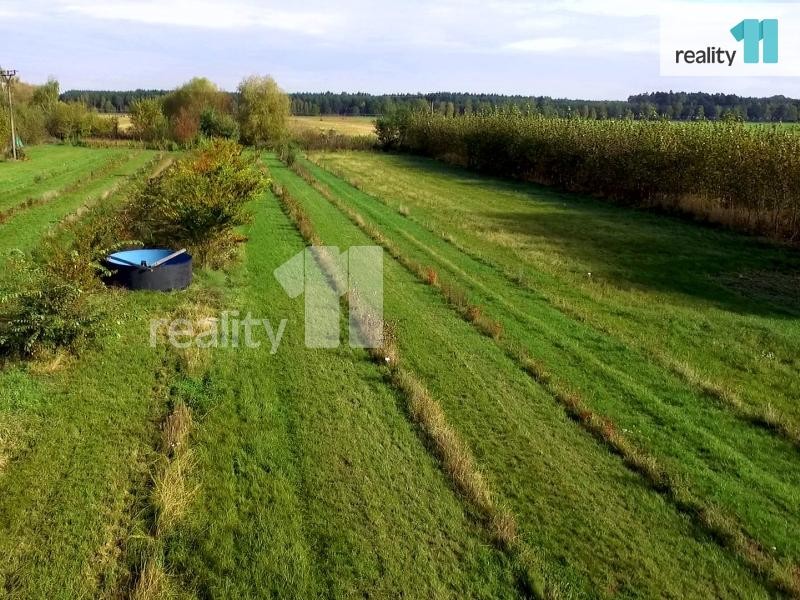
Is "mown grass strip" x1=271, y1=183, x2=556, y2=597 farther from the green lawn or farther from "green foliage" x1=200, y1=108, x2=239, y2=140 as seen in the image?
"green foliage" x1=200, y1=108, x2=239, y2=140

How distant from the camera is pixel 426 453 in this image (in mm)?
5957

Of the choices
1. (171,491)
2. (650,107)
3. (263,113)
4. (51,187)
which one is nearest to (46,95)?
(263,113)

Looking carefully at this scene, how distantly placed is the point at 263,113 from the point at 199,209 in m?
49.0

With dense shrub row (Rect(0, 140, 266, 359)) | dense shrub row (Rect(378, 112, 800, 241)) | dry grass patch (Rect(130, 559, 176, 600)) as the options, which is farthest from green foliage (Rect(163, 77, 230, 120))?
dry grass patch (Rect(130, 559, 176, 600))

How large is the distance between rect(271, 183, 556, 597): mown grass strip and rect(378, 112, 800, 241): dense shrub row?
1459 cm

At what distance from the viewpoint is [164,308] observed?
9.73 m

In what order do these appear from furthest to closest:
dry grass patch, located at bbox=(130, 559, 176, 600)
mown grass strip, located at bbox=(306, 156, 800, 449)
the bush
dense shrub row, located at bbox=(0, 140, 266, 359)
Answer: the bush, dense shrub row, located at bbox=(0, 140, 266, 359), mown grass strip, located at bbox=(306, 156, 800, 449), dry grass patch, located at bbox=(130, 559, 176, 600)

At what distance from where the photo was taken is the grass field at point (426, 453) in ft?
14.5

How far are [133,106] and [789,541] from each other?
73562mm

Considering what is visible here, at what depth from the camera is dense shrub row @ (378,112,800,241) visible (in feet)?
58.7

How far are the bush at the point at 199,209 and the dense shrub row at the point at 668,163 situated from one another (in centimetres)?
1528

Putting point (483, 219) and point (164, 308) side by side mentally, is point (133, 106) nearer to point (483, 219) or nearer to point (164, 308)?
point (483, 219)

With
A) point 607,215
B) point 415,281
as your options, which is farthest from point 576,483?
point 607,215

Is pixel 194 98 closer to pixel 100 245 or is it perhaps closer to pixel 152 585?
pixel 100 245
